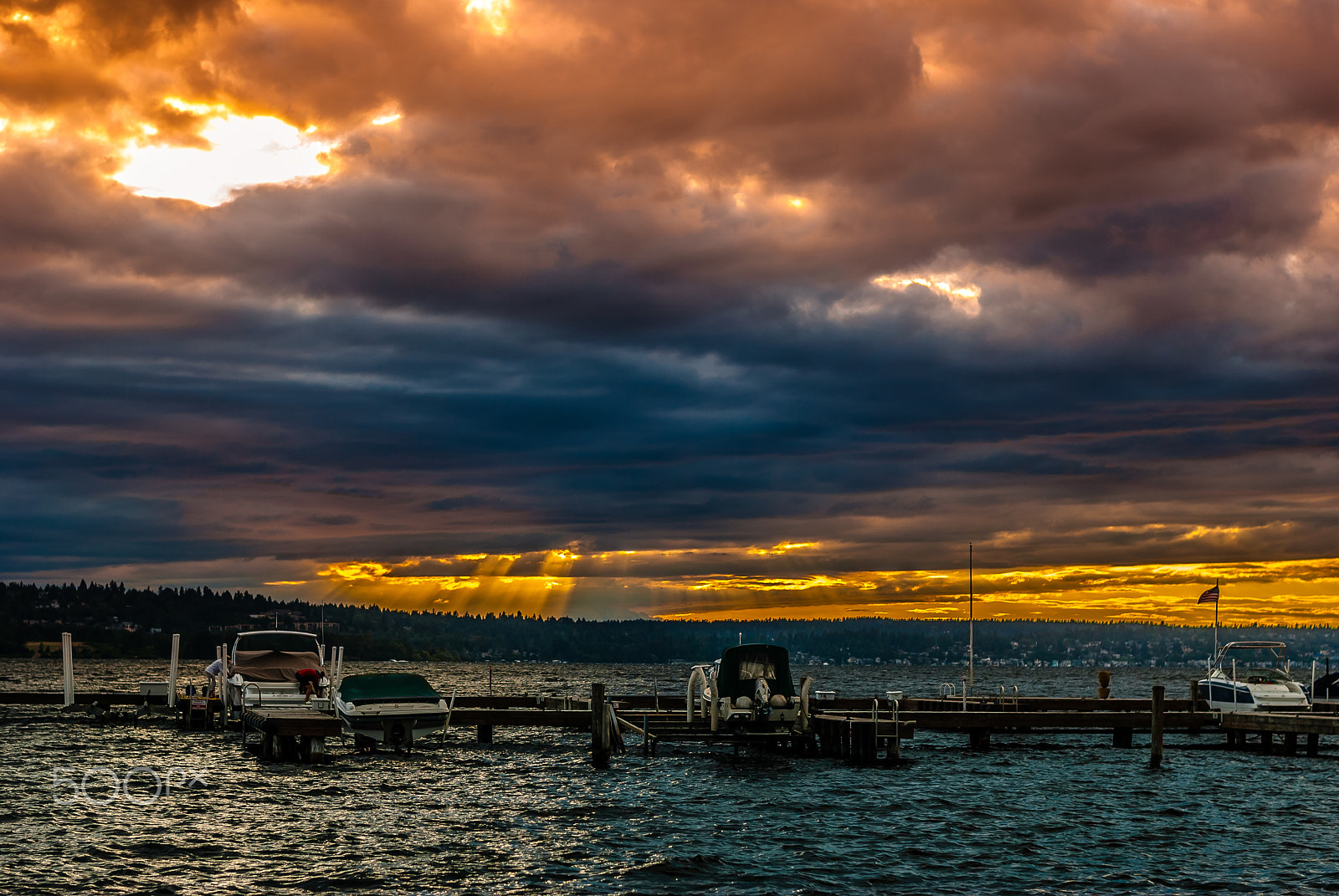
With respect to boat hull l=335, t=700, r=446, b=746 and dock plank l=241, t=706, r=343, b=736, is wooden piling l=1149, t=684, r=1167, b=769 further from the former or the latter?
dock plank l=241, t=706, r=343, b=736

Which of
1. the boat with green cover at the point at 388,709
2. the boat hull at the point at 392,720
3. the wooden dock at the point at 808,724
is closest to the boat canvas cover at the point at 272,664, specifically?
the wooden dock at the point at 808,724

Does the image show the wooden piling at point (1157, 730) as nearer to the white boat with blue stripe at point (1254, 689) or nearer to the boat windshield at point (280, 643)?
the white boat with blue stripe at point (1254, 689)

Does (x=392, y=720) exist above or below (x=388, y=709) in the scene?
below

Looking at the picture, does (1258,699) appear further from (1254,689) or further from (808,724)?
(808,724)

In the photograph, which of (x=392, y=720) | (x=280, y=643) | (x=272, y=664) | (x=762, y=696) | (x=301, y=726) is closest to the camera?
(x=301, y=726)

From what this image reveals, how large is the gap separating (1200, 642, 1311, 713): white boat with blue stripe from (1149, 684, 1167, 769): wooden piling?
982 cm

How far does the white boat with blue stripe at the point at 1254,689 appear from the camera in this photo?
59244 millimetres

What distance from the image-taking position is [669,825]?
35562mm

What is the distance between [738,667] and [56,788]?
24476mm

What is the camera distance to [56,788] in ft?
135

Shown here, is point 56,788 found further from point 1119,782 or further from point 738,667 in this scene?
point 1119,782

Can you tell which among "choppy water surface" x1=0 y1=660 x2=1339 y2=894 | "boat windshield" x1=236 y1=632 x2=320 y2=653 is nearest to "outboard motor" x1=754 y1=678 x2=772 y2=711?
"choppy water surface" x1=0 y1=660 x2=1339 y2=894

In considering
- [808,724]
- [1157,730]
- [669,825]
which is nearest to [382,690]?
[808,724]

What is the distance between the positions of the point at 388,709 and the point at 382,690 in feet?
2.89
